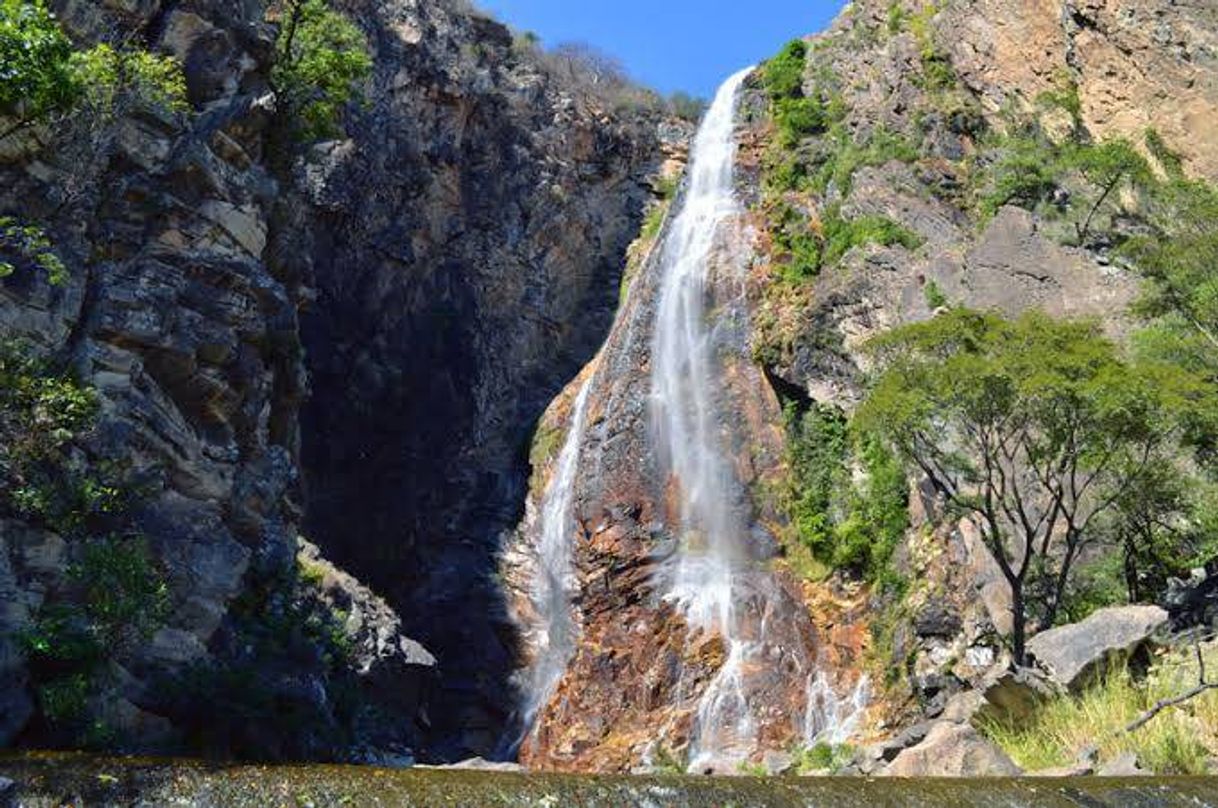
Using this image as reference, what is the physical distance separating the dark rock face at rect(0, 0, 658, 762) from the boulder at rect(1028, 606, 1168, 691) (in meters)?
8.53

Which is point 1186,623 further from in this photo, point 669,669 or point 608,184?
point 608,184

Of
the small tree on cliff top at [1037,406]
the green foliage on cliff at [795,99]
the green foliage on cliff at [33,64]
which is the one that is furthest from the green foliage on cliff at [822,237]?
the green foliage on cliff at [33,64]

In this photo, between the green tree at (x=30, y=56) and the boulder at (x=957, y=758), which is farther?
the green tree at (x=30, y=56)

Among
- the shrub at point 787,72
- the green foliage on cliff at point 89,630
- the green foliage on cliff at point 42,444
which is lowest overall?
the green foliage on cliff at point 89,630

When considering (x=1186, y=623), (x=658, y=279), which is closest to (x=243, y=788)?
(x=1186, y=623)

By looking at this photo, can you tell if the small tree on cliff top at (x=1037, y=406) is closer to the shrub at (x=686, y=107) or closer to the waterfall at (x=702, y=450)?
the waterfall at (x=702, y=450)

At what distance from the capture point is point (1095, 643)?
1068cm

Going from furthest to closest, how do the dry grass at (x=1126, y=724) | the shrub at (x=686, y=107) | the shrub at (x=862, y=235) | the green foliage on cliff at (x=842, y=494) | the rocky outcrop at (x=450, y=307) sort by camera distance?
the shrub at (x=686, y=107)
the rocky outcrop at (x=450, y=307)
the shrub at (x=862, y=235)
the green foliage on cliff at (x=842, y=494)
the dry grass at (x=1126, y=724)

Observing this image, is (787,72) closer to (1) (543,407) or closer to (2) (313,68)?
(1) (543,407)

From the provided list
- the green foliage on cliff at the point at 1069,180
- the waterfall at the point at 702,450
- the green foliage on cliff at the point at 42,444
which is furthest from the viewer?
the green foliage on cliff at the point at 1069,180

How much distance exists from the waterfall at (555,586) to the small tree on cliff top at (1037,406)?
1072 centimetres

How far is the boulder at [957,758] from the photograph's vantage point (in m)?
7.77

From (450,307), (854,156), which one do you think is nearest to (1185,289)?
(854,156)

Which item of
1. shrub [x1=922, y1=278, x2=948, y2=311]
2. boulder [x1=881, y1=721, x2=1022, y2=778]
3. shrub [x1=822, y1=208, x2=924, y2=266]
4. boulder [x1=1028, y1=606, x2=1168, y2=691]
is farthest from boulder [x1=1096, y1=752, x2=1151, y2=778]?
shrub [x1=822, y1=208, x2=924, y2=266]
